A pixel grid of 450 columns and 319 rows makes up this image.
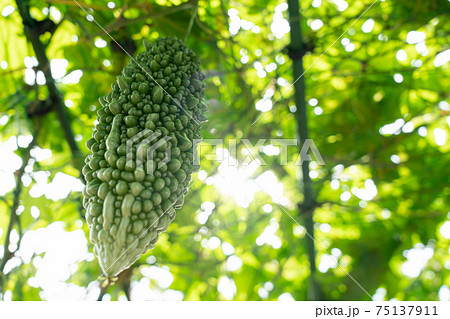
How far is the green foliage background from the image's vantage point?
4.67 feet

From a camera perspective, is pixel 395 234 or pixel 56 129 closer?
pixel 56 129

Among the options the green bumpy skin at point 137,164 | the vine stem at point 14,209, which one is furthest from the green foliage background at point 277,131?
the green bumpy skin at point 137,164

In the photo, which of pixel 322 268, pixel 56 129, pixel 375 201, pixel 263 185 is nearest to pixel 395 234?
pixel 375 201

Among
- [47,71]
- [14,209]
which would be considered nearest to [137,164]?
[47,71]

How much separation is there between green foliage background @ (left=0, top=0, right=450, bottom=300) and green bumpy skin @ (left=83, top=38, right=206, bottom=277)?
0.40 m

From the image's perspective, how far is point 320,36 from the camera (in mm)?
1458

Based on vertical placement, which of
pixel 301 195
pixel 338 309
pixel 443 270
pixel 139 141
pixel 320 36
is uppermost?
pixel 139 141

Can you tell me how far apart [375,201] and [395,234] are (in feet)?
0.61

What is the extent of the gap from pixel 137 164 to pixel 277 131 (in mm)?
1036

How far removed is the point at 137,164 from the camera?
780 mm

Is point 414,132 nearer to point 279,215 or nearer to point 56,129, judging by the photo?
point 279,215

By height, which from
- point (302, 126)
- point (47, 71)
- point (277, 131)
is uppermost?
point (47, 71)

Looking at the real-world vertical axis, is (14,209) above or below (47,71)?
below

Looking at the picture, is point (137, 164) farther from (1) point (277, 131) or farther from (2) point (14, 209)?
(1) point (277, 131)
